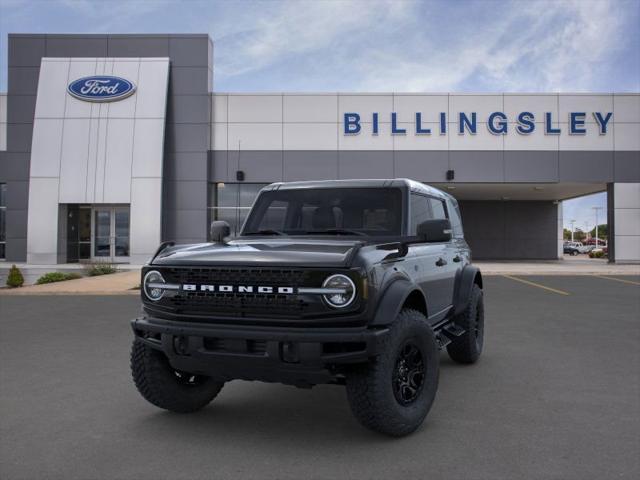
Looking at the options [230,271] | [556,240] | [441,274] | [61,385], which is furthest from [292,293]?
[556,240]

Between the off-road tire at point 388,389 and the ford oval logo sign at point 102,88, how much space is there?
23663 millimetres

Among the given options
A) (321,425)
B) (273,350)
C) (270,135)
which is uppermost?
(270,135)

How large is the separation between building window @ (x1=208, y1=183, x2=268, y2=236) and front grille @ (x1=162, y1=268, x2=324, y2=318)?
2169cm

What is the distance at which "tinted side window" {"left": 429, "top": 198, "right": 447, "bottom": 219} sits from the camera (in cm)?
541

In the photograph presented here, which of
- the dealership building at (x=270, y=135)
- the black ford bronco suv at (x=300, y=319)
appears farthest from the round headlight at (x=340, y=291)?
the dealership building at (x=270, y=135)

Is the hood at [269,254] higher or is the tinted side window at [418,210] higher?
the tinted side window at [418,210]

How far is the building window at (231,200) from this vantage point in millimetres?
25344

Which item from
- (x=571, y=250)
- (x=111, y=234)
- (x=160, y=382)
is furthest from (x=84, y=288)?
(x=571, y=250)

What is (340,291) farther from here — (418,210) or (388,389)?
(418,210)

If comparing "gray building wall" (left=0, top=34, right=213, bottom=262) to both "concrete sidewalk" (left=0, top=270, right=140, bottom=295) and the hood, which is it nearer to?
"concrete sidewalk" (left=0, top=270, right=140, bottom=295)

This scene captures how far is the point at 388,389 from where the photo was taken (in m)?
3.47

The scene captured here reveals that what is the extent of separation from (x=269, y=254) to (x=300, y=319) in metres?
0.49

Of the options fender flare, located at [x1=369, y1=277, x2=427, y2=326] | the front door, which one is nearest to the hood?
fender flare, located at [x1=369, y1=277, x2=427, y2=326]

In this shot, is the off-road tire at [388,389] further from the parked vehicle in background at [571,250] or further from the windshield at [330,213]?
the parked vehicle in background at [571,250]
